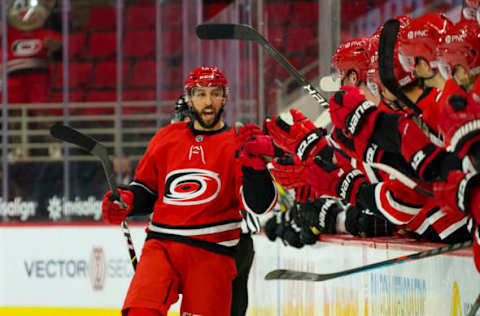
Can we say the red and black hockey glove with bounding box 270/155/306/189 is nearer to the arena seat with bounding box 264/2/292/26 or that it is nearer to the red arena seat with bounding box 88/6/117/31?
the arena seat with bounding box 264/2/292/26

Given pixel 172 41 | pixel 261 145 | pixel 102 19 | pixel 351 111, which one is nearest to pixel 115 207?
pixel 261 145

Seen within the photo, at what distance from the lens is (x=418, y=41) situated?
1888mm

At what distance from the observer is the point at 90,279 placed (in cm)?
602

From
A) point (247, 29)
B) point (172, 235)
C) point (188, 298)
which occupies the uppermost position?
point (247, 29)

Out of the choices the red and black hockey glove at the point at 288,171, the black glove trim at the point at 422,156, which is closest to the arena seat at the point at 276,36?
the red and black hockey glove at the point at 288,171

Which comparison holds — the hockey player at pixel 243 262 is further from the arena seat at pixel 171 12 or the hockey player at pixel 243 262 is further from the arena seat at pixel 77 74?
the arena seat at pixel 77 74

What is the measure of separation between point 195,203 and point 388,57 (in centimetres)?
121

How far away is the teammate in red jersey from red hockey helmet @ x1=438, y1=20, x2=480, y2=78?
938 millimetres

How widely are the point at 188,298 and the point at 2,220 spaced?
4.11 m

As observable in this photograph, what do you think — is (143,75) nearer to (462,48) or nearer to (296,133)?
(296,133)

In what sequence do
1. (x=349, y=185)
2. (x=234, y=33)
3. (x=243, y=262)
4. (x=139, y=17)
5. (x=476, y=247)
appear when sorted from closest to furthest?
(x=476, y=247)
(x=349, y=185)
(x=234, y=33)
(x=243, y=262)
(x=139, y=17)

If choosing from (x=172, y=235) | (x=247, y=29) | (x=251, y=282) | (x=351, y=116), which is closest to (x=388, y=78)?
(x=351, y=116)

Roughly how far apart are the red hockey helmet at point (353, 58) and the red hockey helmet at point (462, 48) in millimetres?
707

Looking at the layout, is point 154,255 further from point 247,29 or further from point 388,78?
point 388,78
